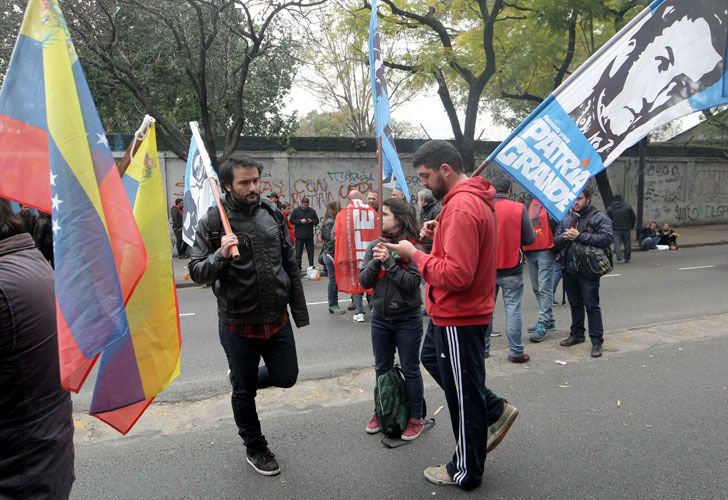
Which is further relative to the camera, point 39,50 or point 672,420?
point 672,420

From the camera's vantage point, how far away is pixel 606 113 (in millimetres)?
2990

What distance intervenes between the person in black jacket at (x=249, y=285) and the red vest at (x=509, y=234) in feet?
8.76

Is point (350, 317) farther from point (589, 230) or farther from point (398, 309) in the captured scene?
point (398, 309)

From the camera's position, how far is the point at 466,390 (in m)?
2.89

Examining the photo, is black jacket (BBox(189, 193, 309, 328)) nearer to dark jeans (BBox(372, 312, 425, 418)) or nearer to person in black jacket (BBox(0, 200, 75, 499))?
dark jeans (BBox(372, 312, 425, 418))

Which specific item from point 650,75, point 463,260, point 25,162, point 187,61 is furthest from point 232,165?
point 187,61

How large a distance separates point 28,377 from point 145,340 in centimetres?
60

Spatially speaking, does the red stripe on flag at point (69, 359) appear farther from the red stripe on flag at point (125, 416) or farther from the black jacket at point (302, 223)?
Answer: the black jacket at point (302, 223)

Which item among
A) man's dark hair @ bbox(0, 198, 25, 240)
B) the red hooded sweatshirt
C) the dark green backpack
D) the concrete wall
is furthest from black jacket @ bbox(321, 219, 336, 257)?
the concrete wall

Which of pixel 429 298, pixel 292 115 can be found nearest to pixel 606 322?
pixel 429 298

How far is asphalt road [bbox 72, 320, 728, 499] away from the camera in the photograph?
3.06m

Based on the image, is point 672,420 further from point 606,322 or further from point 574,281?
point 606,322

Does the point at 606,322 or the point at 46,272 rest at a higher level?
the point at 46,272

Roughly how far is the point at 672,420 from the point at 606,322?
10.2ft
